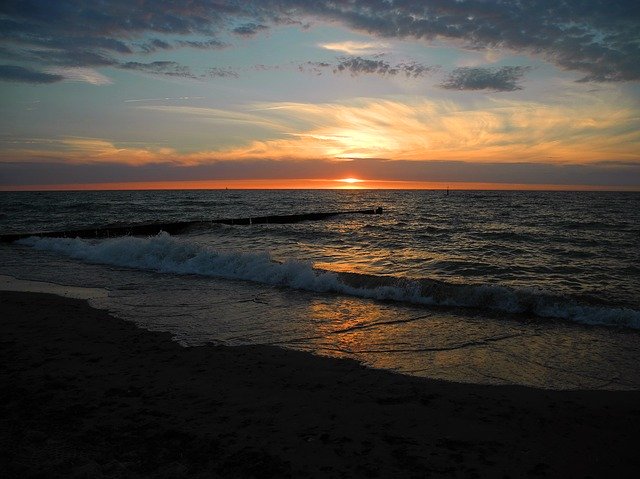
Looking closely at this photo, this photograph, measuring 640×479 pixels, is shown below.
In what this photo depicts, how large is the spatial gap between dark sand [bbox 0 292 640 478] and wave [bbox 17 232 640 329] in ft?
14.0

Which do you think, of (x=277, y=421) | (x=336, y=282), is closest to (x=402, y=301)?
(x=336, y=282)

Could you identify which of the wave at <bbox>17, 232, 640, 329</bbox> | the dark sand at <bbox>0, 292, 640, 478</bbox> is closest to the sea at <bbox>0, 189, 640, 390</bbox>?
the wave at <bbox>17, 232, 640, 329</bbox>

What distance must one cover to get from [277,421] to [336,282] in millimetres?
7546

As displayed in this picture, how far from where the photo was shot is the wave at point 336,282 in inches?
367

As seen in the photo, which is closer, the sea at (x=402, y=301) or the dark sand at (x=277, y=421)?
the dark sand at (x=277, y=421)

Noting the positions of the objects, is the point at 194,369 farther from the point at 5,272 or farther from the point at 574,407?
the point at 5,272

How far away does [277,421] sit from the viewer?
4.39 metres

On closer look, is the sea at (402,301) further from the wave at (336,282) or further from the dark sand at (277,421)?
the dark sand at (277,421)

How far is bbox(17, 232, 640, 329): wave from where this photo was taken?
30.6 ft

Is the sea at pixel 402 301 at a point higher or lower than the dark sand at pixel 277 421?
lower

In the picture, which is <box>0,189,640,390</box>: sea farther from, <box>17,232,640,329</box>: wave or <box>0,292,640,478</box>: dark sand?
<box>0,292,640,478</box>: dark sand

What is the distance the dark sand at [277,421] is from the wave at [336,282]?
14.0 ft

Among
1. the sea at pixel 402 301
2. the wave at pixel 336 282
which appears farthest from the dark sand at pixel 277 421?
the wave at pixel 336 282

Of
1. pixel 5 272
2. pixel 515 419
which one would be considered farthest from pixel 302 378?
pixel 5 272
